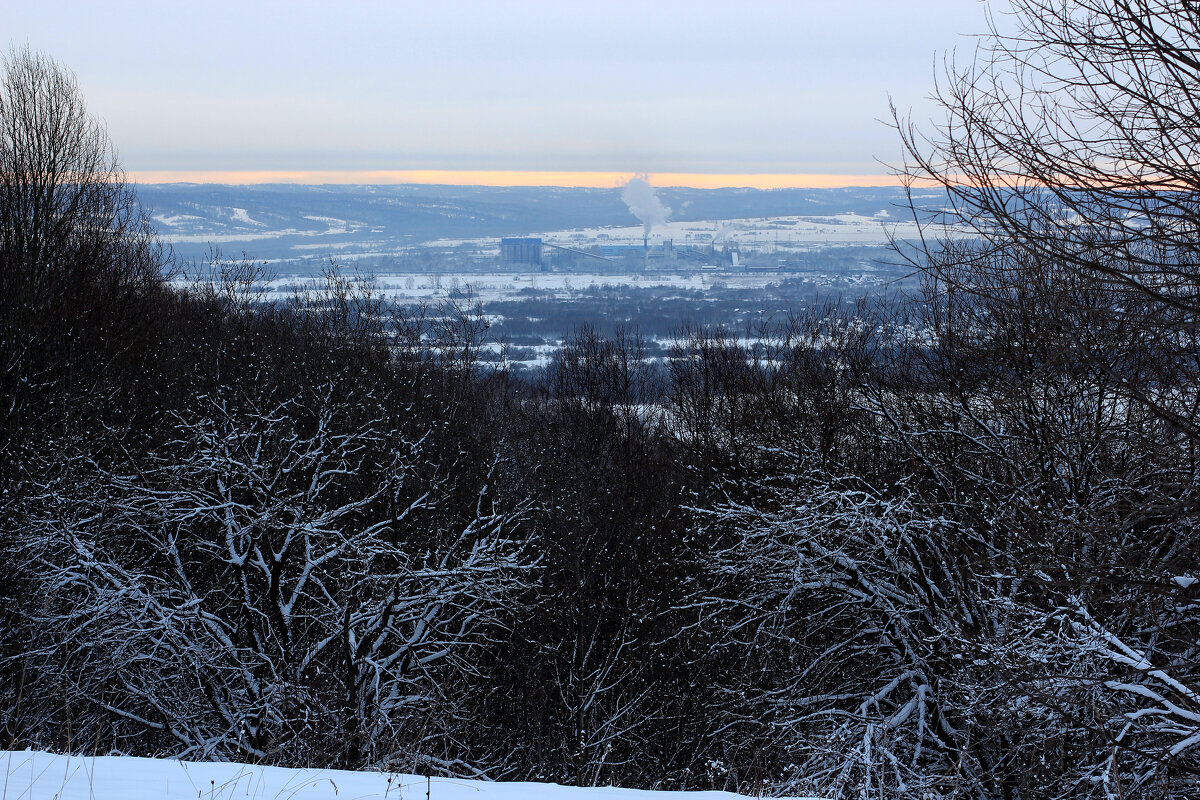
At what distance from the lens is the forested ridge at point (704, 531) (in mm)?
6336

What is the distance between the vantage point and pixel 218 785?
4.56 metres

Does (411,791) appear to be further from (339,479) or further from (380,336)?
(380,336)

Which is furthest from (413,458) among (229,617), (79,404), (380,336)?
(380,336)

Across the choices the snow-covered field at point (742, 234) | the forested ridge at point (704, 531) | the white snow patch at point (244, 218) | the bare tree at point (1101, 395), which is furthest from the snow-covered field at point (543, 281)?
the bare tree at point (1101, 395)

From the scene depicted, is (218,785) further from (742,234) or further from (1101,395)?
(742,234)

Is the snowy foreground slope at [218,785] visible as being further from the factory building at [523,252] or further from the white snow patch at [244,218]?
the white snow patch at [244,218]

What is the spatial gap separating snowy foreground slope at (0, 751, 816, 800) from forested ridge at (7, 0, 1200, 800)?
28.9 inches

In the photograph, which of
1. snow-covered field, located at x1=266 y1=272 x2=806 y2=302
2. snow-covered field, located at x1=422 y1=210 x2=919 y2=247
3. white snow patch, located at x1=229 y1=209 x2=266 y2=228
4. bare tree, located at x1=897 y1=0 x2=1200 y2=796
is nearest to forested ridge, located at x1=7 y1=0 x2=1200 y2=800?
bare tree, located at x1=897 y1=0 x2=1200 y2=796

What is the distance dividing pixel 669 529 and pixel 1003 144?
14190 millimetres

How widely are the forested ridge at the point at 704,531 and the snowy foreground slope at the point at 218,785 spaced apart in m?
0.73

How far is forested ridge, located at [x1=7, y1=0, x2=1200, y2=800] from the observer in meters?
6.34

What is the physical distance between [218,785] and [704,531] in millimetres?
11356

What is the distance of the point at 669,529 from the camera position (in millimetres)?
19109

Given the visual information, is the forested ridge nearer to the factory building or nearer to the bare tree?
the bare tree
